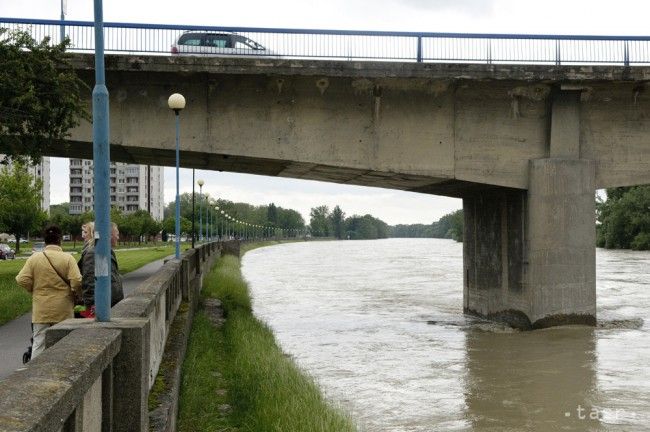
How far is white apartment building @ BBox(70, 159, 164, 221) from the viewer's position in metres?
167

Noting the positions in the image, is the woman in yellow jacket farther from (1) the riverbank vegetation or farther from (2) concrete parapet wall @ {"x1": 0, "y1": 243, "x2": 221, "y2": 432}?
(1) the riverbank vegetation

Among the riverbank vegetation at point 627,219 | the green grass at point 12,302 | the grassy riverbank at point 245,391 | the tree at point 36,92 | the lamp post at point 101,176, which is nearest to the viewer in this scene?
the lamp post at point 101,176

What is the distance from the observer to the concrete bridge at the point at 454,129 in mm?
17969

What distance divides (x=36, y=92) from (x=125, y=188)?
153922 millimetres

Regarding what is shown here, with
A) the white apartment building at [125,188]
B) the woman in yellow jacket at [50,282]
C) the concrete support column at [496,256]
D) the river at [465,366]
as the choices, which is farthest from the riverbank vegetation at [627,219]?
the white apartment building at [125,188]

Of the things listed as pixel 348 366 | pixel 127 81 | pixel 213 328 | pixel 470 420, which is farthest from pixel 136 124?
pixel 470 420

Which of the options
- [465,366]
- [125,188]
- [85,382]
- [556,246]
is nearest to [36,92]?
[465,366]

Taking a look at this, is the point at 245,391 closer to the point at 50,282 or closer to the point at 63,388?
the point at 50,282

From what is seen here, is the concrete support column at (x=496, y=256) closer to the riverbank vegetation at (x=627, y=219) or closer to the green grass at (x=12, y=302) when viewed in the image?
the green grass at (x=12, y=302)

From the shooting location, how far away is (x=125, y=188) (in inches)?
6604

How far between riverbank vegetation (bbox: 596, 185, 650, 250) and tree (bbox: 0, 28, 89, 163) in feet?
230

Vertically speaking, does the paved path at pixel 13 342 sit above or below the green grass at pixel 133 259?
below

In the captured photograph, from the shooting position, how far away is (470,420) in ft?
35.2

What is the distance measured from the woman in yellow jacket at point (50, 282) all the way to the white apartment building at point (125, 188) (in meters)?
154
